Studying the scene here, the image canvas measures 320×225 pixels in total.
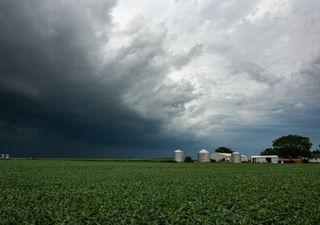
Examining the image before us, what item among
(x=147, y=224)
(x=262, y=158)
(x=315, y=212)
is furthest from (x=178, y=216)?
(x=262, y=158)

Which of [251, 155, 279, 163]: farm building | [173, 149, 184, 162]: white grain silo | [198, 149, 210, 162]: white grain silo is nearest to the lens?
[173, 149, 184, 162]: white grain silo

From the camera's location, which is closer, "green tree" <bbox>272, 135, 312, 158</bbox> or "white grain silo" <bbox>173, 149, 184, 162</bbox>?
"white grain silo" <bbox>173, 149, 184, 162</bbox>

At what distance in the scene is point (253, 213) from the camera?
6.63m

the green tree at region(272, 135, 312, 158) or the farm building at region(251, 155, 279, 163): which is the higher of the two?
the green tree at region(272, 135, 312, 158)

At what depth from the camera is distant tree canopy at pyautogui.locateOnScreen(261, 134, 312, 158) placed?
108 m

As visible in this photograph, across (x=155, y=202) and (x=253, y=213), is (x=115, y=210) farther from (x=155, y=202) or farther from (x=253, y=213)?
(x=253, y=213)

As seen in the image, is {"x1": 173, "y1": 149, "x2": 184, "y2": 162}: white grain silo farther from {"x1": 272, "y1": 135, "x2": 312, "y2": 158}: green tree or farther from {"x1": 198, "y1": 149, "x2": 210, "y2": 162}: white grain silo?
{"x1": 272, "y1": 135, "x2": 312, "y2": 158}: green tree

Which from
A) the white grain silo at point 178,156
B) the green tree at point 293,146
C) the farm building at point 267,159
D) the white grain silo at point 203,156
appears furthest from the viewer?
the green tree at point 293,146

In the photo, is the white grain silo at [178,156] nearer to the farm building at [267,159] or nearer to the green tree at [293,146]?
the farm building at [267,159]

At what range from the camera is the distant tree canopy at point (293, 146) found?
108 metres

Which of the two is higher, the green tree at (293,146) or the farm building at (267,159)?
the green tree at (293,146)

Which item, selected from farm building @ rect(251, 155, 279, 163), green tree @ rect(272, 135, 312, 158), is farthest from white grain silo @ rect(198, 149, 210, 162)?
green tree @ rect(272, 135, 312, 158)

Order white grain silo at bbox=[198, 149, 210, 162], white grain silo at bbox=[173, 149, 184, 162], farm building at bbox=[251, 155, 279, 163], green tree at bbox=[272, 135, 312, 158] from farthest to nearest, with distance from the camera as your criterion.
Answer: green tree at bbox=[272, 135, 312, 158] < farm building at bbox=[251, 155, 279, 163] < white grain silo at bbox=[198, 149, 210, 162] < white grain silo at bbox=[173, 149, 184, 162]

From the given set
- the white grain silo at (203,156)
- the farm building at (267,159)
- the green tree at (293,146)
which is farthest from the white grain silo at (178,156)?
the green tree at (293,146)
